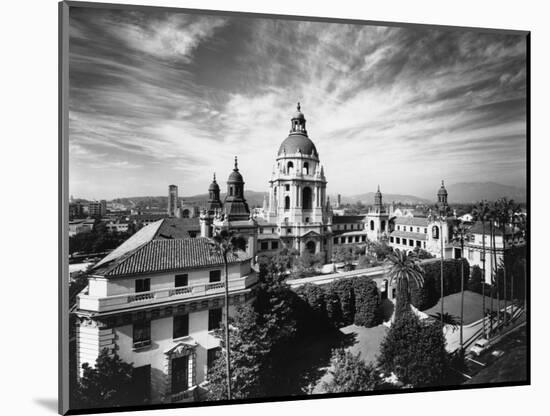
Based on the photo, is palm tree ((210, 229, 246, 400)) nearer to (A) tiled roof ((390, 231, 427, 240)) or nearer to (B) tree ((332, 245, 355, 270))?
(B) tree ((332, 245, 355, 270))

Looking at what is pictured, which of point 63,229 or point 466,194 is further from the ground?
point 466,194

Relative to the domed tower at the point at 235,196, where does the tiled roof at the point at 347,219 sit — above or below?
below

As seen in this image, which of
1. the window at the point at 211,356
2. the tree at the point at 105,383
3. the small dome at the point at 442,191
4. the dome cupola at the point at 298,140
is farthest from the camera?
the small dome at the point at 442,191

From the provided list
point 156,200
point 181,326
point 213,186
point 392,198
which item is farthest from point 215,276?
point 392,198

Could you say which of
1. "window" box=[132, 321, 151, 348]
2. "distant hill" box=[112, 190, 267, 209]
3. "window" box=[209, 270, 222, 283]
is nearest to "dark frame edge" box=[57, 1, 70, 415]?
"distant hill" box=[112, 190, 267, 209]

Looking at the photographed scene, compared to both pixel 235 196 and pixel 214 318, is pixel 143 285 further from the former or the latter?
pixel 235 196

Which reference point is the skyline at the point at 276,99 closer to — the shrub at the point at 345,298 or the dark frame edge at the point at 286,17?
the dark frame edge at the point at 286,17

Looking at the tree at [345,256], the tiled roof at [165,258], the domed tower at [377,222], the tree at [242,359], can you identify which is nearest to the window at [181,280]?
the tiled roof at [165,258]
